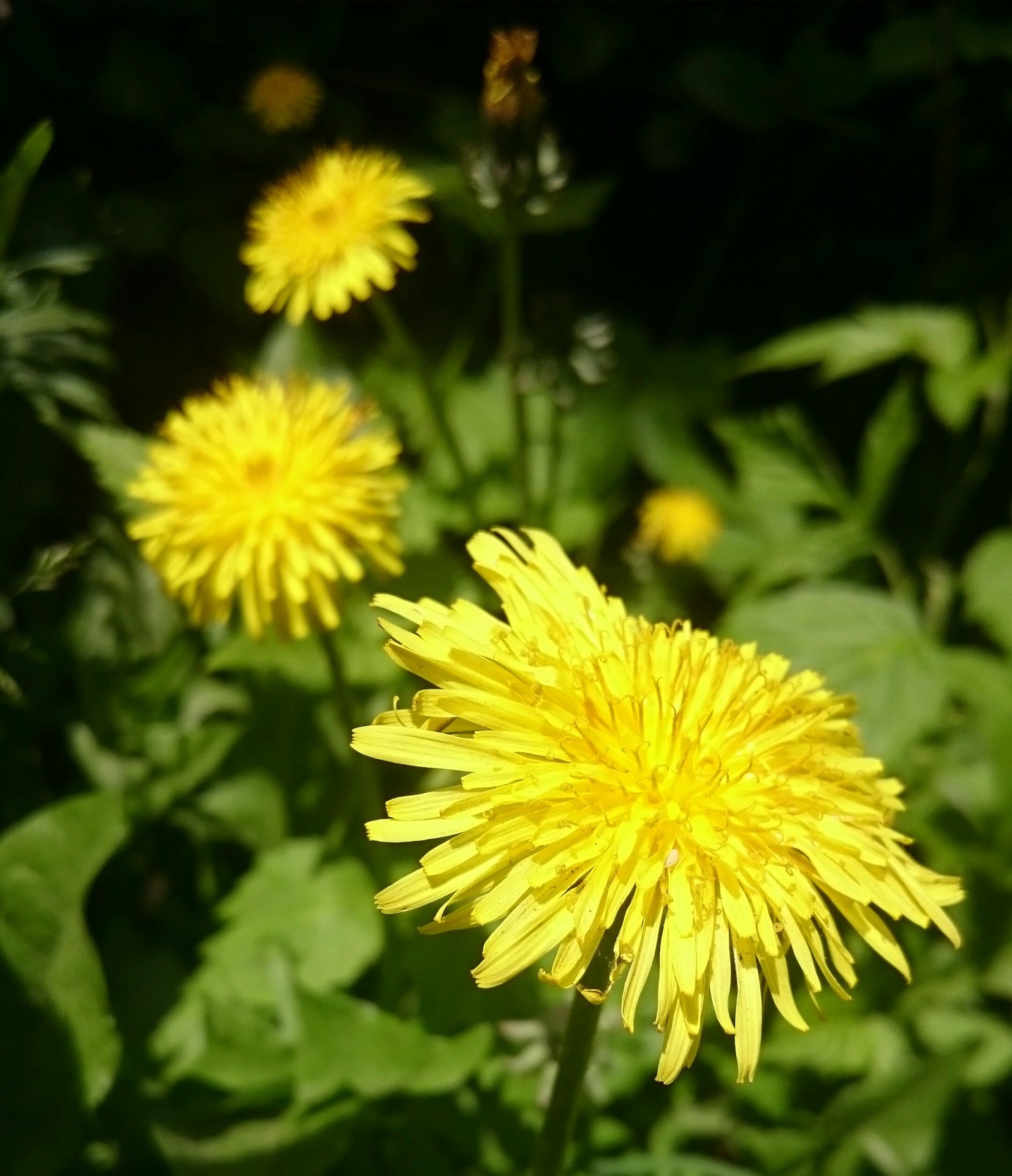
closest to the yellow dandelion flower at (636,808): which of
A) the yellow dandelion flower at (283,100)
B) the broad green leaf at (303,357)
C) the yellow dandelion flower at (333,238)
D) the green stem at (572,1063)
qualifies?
the green stem at (572,1063)

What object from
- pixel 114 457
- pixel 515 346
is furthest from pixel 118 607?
pixel 515 346

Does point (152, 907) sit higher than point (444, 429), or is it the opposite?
point (444, 429)

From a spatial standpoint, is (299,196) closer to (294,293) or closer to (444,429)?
(294,293)

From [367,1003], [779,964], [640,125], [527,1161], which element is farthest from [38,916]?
[640,125]

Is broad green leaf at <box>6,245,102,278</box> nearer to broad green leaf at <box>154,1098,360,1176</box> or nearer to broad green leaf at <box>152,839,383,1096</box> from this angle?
broad green leaf at <box>152,839,383,1096</box>

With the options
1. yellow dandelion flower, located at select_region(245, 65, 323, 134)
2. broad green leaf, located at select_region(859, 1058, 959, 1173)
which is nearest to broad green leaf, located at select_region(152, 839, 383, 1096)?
broad green leaf, located at select_region(859, 1058, 959, 1173)
